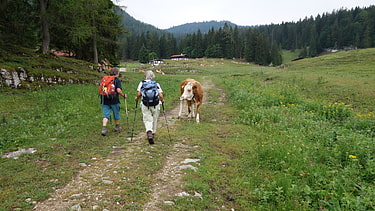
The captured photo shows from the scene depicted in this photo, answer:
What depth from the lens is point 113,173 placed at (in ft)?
16.5

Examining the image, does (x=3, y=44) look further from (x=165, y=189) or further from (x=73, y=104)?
(x=165, y=189)

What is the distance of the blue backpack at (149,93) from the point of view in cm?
→ 726

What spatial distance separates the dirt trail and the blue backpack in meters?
1.55

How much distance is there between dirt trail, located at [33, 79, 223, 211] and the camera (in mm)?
3797

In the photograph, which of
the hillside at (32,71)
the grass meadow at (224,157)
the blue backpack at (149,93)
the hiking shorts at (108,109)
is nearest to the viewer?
the grass meadow at (224,157)

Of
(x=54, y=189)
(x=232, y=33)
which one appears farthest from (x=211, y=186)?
(x=232, y=33)

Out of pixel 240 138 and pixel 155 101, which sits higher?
pixel 155 101

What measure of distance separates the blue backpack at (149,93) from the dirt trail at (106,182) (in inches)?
61.1

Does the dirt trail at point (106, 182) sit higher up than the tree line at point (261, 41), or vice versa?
the tree line at point (261, 41)

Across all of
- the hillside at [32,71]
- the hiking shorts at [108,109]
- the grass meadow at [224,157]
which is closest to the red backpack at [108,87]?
the hiking shorts at [108,109]

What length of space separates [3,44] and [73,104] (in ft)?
35.2

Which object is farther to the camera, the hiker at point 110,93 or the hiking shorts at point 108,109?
the hiking shorts at point 108,109

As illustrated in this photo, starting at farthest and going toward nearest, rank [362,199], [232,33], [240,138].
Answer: [232,33] → [240,138] → [362,199]

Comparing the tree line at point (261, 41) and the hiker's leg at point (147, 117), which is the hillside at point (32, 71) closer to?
the hiker's leg at point (147, 117)
